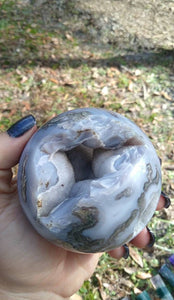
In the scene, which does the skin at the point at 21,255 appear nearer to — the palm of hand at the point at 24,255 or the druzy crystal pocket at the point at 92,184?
the palm of hand at the point at 24,255

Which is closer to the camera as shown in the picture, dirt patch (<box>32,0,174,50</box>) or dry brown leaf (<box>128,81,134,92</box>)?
dry brown leaf (<box>128,81,134,92</box>)

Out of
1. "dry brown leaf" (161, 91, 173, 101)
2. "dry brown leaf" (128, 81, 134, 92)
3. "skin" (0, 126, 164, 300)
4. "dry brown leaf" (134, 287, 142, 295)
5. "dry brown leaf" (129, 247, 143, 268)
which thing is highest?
"skin" (0, 126, 164, 300)

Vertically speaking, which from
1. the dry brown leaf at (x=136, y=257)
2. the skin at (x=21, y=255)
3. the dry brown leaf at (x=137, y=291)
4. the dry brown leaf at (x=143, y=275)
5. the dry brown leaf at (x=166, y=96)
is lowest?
the dry brown leaf at (x=137, y=291)

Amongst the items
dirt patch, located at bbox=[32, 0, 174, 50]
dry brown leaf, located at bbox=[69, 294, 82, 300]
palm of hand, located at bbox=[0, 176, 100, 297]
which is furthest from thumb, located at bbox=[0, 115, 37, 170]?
dirt patch, located at bbox=[32, 0, 174, 50]

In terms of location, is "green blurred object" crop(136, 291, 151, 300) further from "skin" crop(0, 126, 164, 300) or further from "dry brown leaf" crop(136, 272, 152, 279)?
"skin" crop(0, 126, 164, 300)

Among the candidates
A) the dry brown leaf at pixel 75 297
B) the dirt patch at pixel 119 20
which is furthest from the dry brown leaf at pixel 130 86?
the dry brown leaf at pixel 75 297

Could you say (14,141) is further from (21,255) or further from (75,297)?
(75,297)
